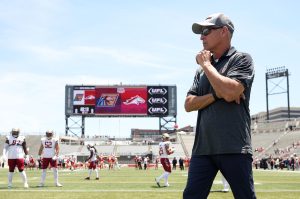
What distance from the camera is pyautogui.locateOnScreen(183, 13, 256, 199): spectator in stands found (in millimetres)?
4172

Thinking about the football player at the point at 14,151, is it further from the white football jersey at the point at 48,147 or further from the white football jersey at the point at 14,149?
the white football jersey at the point at 48,147

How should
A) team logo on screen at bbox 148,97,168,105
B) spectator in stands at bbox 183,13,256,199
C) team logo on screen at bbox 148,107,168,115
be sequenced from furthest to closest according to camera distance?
team logo on screen at bbox 148,97,168,105, team logo on screen at bbox 148,107,168,115, spectator in stands at bbox 183,13,256,199

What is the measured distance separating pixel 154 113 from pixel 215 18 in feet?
243

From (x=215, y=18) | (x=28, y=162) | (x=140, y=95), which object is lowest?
(x=28, y=162)

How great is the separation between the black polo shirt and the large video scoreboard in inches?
2883

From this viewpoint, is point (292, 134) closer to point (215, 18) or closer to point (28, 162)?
point (28, 162)

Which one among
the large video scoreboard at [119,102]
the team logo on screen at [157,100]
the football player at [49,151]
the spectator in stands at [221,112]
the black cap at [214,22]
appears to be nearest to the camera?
the spectator in stands at [221,112]

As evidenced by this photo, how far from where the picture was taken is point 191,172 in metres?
4.52

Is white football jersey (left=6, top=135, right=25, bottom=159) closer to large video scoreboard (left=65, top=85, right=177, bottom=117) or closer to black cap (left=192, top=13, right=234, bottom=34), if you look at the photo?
black cap (left=192, top=13, right=234, bottom=34)

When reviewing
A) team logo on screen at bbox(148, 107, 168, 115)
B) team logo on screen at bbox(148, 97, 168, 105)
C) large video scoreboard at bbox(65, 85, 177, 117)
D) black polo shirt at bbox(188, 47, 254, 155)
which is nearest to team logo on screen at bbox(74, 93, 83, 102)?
large video scoreboard at bbox(65, 85, 177, 117)

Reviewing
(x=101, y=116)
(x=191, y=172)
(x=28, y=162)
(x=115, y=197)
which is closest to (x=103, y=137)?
(x=101, y=116)

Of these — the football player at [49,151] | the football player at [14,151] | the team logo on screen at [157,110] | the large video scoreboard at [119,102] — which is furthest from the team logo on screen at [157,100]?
the football player at [14,151]

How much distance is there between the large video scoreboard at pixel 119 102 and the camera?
77.9m

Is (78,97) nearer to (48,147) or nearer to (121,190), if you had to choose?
(48,147)
